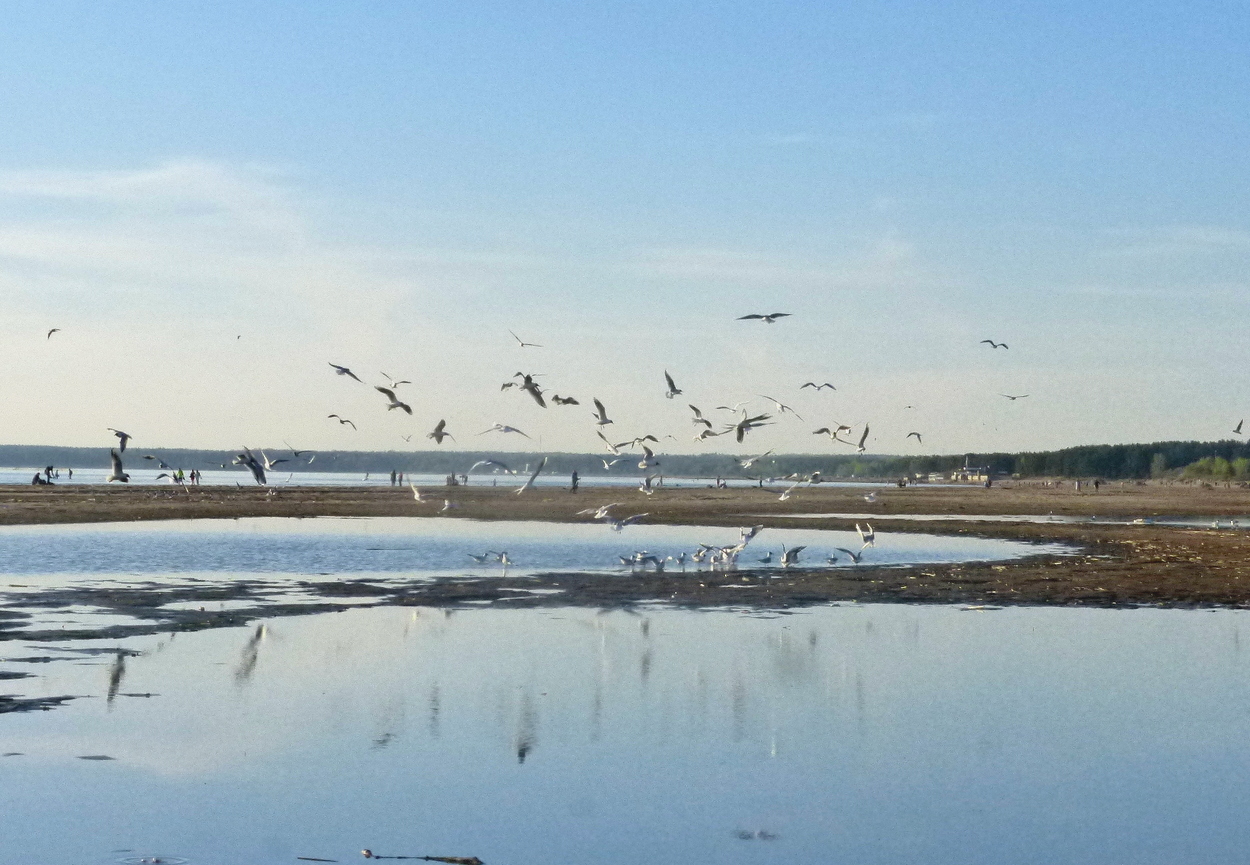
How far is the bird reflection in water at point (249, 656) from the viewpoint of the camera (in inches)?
734

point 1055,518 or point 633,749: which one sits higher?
point 1055,518

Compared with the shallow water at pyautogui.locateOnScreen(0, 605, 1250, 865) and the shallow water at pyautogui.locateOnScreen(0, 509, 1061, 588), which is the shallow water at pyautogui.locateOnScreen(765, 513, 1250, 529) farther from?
the shallow water at pyautogui.locateOnScreen(0, 605, 1250, 865)

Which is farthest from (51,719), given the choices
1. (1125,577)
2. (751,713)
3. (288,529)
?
(288,529)

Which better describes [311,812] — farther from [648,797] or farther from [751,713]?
[751,713]

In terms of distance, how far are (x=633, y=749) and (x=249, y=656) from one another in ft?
27.4

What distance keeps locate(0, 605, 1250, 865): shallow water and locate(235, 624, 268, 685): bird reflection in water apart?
94mm

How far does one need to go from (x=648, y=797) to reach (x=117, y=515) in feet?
190

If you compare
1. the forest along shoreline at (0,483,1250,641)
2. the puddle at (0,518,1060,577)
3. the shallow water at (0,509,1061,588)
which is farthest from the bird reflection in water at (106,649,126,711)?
the shallow water at (0,509,1061,588)

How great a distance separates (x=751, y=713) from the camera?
16.4m

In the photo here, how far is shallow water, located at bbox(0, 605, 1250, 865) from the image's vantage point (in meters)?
11.3

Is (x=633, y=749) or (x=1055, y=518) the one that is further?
(x=1055, y=518)

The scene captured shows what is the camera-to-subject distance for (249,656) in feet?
67.1

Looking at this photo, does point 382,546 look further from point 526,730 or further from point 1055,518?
point 1055,518

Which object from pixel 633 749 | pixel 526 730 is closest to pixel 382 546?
pixel 526 730
